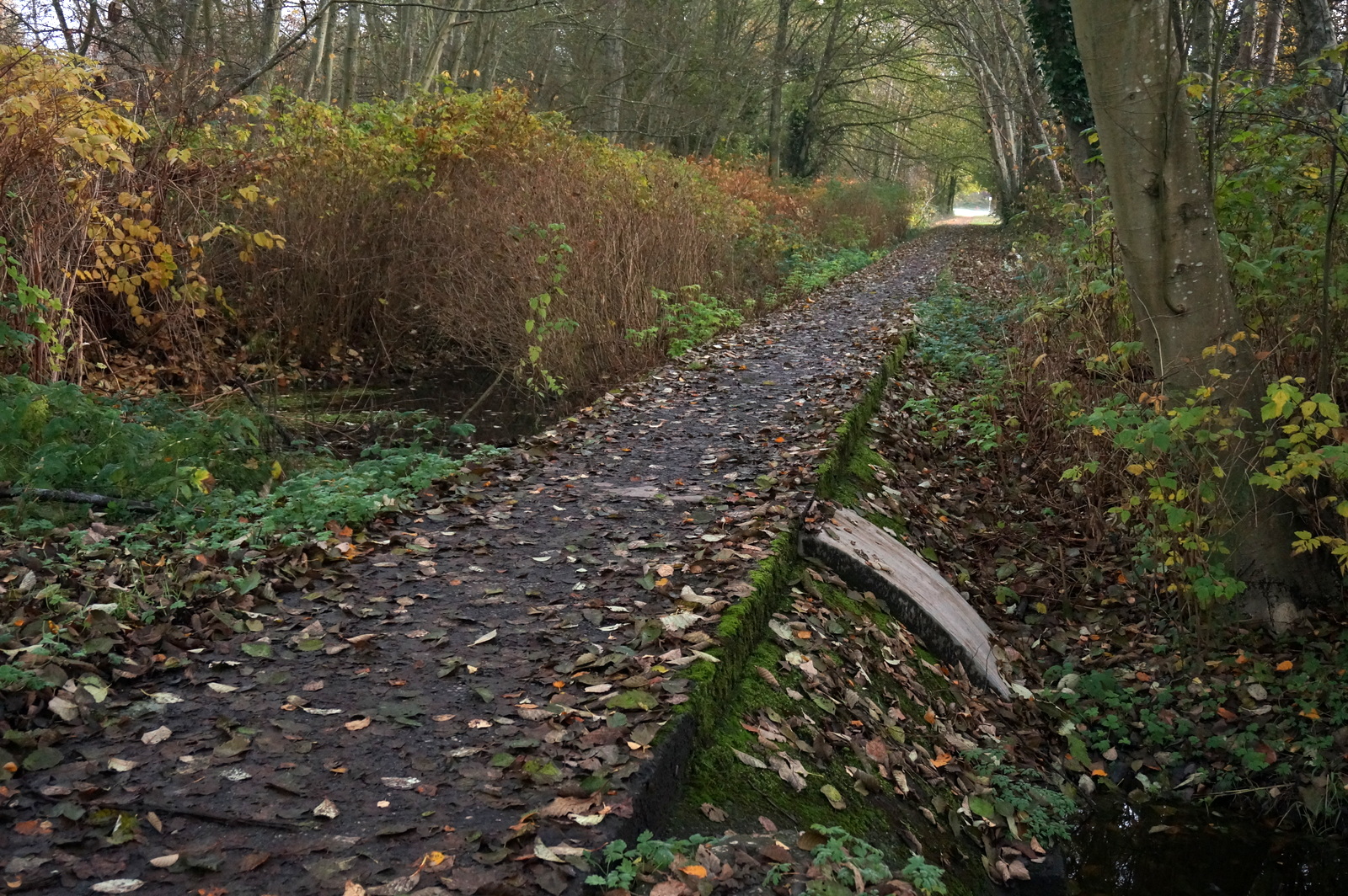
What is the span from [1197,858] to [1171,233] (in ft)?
9.57

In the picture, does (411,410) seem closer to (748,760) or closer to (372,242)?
(372,242)

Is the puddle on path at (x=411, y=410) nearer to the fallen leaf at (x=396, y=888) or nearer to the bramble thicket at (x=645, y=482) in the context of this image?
the bramble thicket at (x=645, y=482)

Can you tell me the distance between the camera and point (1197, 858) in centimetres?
408

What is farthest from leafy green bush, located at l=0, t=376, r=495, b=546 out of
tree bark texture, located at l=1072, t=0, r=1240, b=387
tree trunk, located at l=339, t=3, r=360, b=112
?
tree trunk, located at l=339, t=3, r=360, b=112

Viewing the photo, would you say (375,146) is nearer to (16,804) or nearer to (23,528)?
(23,528)

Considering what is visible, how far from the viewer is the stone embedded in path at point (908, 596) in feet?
16.2

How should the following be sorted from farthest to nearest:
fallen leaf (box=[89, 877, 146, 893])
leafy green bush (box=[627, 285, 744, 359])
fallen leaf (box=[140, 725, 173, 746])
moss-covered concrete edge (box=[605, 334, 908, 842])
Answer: leafy green bush (box=[627, 285, 744, 359]) → fallen leaf (box=[140, 725, 173, 746]) → moss-covered concrete edge (box=[605, 334, 908, 842]) → fallen leaf (box=[89, 877, 146, 893])

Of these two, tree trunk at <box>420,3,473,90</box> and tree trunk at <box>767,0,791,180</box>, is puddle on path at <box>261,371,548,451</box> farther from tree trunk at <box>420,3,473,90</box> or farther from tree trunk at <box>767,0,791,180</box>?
tree trunk at <box>767,0,791,180</box>

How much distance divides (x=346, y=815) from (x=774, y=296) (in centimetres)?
1314

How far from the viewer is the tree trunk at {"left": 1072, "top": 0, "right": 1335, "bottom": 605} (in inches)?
183

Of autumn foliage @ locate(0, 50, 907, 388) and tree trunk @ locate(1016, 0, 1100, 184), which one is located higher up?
tree trunk @ locate(1016, 0, 1100, 184)

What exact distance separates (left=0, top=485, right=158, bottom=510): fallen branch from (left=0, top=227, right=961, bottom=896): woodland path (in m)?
1.56

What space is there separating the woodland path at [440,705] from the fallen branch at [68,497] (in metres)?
1.56

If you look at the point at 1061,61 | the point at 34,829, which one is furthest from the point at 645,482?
Result: the point at 1061,61
